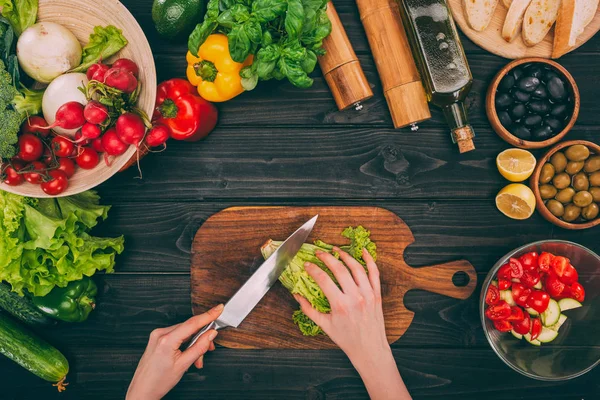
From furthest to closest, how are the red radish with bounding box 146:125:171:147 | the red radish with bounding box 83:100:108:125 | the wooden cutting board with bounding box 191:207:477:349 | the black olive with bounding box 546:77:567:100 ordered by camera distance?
the wooden cutting board with bounding box 191:207:477:349 < the black olive with bounding box 546:77:567:100 < the red radish with bounding box 146:125:171:147 < the red radish with bounding box 83:100:108:125

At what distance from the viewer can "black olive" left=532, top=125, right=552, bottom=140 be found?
51.9 inches

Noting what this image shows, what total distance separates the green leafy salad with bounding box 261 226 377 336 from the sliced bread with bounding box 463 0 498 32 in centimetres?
71

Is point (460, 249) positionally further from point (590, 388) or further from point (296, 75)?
point (296, 75)

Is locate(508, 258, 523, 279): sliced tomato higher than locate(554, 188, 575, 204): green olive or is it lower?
lower

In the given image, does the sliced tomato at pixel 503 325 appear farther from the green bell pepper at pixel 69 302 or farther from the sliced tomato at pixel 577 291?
the green bell pepper at pixel 69 302

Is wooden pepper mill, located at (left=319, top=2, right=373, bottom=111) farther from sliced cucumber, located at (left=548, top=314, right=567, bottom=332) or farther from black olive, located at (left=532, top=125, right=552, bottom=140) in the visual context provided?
sliced cucumber, located at (left=548, top=314, right=567, bottom=332)

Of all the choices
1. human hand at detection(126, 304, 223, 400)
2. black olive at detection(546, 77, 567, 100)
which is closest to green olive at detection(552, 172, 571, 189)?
black olive at detection(546, 77, 567, 100)

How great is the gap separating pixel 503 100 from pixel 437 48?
0.89 feet

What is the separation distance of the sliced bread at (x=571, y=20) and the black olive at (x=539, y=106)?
0.58ft

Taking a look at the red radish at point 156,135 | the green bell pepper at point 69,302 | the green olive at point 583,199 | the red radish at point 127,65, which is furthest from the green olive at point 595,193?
the green bell pepper at point 69,302

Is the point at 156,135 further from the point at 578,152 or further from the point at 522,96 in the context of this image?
the point at 578,152

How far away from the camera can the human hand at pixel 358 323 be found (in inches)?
50.7

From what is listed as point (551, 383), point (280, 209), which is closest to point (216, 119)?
point (280, 209)

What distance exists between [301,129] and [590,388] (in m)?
1.30
